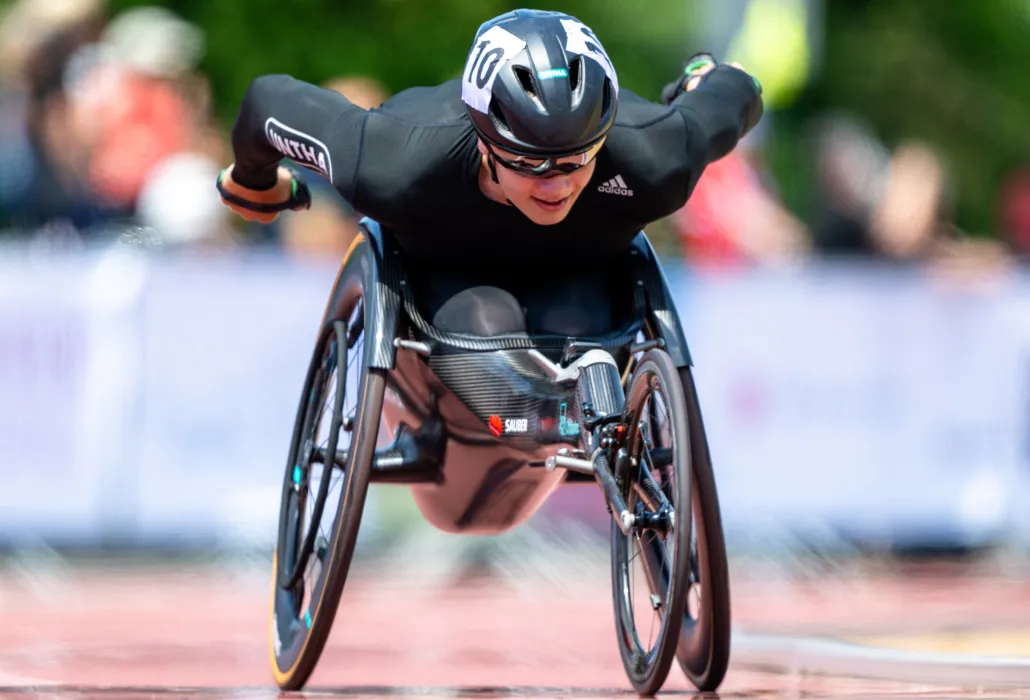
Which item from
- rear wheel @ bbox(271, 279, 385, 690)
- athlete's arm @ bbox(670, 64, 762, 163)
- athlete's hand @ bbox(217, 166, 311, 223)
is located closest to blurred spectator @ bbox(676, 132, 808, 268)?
rear wheel @ bbox(271, 279, 385, 690)

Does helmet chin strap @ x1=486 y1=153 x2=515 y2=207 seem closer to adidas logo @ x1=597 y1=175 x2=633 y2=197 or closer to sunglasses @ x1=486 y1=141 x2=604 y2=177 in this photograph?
sunglasses @ x1=486 y1=141 x2=604 y2=177

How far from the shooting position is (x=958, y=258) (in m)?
11.9

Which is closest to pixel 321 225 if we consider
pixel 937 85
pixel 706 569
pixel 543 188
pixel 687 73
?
pixel 687 73

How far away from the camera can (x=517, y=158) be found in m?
5.44

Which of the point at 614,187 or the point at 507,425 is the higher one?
the point at 614,187

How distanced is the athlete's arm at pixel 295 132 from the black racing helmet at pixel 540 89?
0.42 meters

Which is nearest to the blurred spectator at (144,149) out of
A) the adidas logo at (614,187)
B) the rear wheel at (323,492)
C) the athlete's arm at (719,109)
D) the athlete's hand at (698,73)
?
the rear wheel at (323,492)

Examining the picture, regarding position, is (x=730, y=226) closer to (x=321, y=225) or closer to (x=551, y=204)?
(x=321, y=225)

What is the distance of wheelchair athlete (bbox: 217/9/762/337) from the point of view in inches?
214

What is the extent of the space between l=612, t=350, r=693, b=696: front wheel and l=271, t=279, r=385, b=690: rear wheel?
75 cm

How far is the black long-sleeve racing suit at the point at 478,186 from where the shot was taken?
5680 mm

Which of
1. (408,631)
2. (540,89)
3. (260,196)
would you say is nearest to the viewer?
(540,89)

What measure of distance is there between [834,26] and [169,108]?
502 inches

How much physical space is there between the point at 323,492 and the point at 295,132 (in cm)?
112
